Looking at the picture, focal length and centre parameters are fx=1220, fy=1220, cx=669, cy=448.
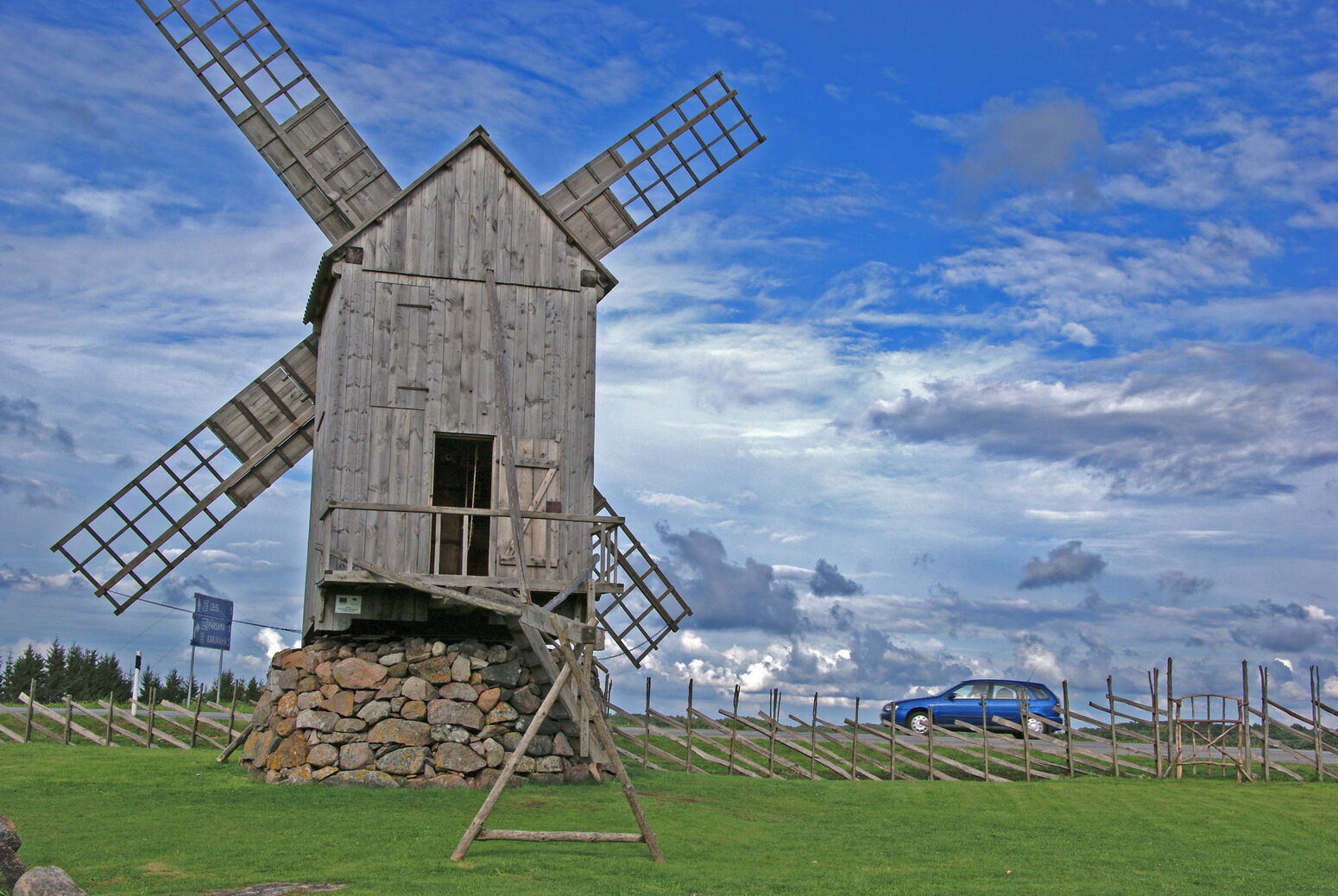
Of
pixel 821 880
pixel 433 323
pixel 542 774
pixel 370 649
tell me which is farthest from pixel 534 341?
pixel 821 880

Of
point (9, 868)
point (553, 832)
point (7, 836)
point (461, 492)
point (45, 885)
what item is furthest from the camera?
point (461, 492)

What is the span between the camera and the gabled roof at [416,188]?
19.6 meters

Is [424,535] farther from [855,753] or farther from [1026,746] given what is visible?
[1026,746]

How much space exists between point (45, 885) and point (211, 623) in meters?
25.6

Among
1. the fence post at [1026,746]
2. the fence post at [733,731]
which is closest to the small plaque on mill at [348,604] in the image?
the fence post at [733,731]

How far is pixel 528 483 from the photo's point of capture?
19.4 metres

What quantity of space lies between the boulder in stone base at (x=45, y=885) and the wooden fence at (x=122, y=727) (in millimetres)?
16428

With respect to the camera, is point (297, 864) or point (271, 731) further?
point (271, 731)

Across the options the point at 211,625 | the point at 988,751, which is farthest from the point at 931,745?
the point at 211,625

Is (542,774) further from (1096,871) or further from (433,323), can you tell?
(1096,871)

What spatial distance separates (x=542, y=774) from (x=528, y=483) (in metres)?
4.56

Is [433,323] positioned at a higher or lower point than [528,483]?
higher

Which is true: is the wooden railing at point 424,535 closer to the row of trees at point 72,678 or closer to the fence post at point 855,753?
the fence post at point 855,753

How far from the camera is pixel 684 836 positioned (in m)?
15.3
